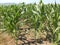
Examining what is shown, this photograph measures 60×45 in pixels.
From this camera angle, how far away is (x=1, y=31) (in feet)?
23.4

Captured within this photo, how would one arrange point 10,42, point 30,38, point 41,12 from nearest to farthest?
point 41,12
point 10,42
point 30,38

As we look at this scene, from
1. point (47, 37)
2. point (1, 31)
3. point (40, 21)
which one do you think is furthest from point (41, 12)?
point (1, 31)

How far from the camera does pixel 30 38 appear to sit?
5.95m

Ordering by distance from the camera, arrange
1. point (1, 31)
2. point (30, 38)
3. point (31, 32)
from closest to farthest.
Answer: point (30, 38)
point (31, 32)
point (1, 31)

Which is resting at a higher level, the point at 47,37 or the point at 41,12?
the point at 41,12

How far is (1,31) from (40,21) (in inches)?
91.5

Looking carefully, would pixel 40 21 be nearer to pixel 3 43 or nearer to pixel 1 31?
pixel 3 43

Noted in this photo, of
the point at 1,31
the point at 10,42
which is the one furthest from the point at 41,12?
the point at 1,31

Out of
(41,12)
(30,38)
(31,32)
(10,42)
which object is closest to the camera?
(41,12)

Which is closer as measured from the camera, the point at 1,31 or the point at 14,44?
the point at 14,44

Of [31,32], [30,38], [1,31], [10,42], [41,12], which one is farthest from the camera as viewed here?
[1,31]

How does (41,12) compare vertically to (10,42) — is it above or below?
above

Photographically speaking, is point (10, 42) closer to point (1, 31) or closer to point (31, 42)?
point (31, 42)

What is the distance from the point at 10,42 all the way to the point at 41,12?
52.9 inches
